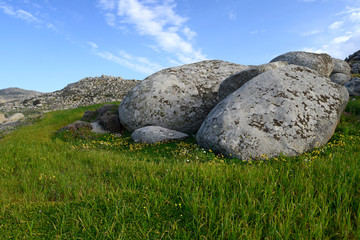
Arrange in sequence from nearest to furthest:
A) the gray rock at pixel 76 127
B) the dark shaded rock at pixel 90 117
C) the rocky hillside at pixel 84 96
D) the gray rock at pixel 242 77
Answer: the gray rock at pixel 242 77, the gray rock at pixel 76 127, the dark shaded rock at pixel 90 117, the rocky hillside at pixel 84 96

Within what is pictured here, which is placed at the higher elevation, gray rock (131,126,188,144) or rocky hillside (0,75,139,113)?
rocky hillside (0,75,139,113)

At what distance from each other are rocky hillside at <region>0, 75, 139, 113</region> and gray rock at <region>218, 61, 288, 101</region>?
24.9m

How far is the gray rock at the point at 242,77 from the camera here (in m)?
10.8

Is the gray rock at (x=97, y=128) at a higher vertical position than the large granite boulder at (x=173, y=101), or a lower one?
Answer: lower

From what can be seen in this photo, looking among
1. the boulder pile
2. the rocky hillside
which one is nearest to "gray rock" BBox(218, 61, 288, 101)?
the boulder pile

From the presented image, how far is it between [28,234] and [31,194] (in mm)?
1649

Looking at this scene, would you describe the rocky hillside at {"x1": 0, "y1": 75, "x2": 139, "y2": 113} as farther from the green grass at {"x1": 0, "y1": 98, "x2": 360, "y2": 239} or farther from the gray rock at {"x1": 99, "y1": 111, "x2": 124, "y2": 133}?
the green grass at {"x1": 0, "y1": 98, "x2": 360, "y2": 239}

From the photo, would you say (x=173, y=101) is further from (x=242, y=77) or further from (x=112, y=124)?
(x=112, y=124)

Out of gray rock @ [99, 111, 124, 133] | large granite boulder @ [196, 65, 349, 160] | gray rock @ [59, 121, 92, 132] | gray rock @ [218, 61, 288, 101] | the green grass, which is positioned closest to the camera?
the green grass

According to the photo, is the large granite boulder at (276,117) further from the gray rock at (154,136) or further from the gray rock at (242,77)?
the gray rock at (154,136)

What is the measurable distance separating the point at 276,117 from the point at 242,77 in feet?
11.8

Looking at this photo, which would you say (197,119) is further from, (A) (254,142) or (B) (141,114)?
(A) (254,142)

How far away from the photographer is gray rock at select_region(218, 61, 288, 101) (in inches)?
425

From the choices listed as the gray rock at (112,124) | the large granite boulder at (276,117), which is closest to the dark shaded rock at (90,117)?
the gray rock at (112,124)
